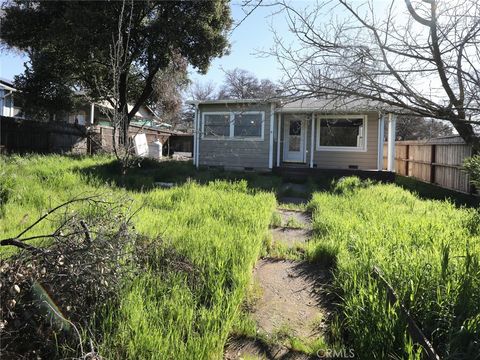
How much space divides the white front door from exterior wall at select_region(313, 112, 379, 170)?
703 mm

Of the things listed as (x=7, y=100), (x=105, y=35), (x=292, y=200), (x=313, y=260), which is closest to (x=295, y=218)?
(x=292, y=200)

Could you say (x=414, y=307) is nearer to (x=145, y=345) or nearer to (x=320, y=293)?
(x=320, y=293)

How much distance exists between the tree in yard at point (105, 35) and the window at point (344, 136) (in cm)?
568

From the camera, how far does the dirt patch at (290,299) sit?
9.23 ft

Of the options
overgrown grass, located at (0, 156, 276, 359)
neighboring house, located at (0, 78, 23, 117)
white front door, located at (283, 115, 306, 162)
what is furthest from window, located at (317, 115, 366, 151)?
neighboring house, located at (0, 78, 23, 117)

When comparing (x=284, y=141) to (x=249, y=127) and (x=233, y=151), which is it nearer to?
(x=249, y=127)

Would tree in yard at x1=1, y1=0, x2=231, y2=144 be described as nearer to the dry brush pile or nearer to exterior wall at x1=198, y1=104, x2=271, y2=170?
exterior wall at x1=198, y1=104, x2=271, y2=170

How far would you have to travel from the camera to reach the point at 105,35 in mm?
13797

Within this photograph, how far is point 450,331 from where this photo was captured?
224 cm

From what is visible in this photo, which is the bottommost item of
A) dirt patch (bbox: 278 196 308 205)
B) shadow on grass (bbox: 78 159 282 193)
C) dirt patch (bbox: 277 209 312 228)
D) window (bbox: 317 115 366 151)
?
dirt patch (bbox: 277 209 312 228)

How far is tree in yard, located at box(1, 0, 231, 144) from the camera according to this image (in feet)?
45.2

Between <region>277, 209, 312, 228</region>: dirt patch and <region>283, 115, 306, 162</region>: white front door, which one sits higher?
<region>283, 115, 306, 162</region>: white front door

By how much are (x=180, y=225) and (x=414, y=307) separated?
9.24 ft
